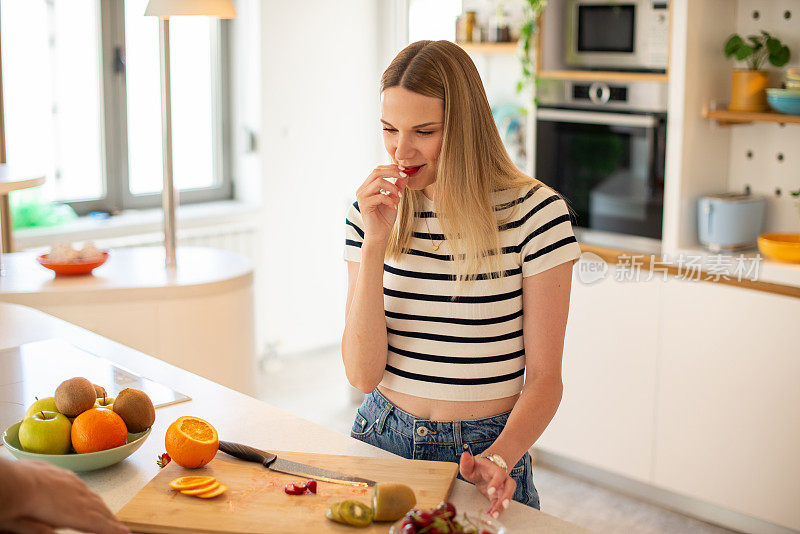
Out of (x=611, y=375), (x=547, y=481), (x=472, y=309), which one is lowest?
(x=547, y=481)

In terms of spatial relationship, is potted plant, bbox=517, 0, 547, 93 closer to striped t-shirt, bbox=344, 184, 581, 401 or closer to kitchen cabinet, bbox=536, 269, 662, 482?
kitchen cabinet, bbox=536, 269, 662, 482

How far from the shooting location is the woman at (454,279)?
1.47 m

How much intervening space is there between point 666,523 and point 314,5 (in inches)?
110

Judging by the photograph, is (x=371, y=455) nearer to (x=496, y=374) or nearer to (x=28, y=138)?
(x=496, y=374)

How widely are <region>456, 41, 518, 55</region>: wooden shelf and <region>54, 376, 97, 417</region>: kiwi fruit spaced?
8.52 ft

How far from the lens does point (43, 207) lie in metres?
3.71

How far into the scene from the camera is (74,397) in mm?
1344

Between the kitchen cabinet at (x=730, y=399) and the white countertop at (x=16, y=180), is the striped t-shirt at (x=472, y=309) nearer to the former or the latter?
the white countertop at (x=16, y=180)

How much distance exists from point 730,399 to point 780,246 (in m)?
0.50

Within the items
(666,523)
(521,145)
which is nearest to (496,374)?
(666,523)

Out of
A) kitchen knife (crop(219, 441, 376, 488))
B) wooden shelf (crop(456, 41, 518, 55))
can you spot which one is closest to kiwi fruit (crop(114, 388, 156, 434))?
kitchen knife (crop(219, 441, 376, 488))

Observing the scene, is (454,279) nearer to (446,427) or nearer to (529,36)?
(446,427)

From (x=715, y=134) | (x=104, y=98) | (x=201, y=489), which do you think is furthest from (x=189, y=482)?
(x=104, y=98)

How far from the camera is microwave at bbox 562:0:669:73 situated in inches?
117
